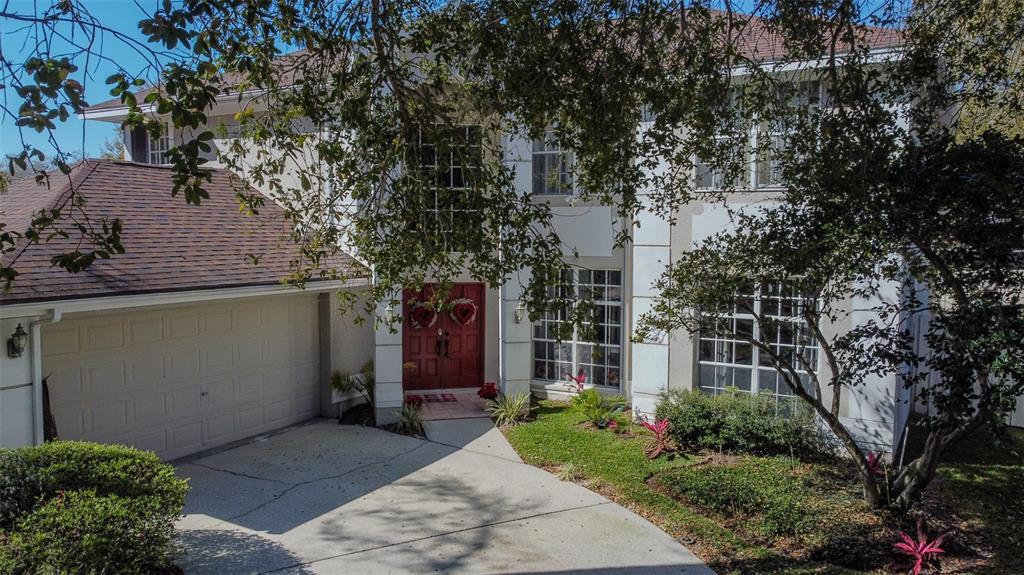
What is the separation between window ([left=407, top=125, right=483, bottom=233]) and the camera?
20.5 feet

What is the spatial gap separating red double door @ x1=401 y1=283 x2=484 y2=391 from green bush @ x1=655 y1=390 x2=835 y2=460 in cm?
528

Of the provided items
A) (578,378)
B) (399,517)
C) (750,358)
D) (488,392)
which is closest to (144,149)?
(488,392)

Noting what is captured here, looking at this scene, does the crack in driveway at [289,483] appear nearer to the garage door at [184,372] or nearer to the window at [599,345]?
the garage door at [184,372]

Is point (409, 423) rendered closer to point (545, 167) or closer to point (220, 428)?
point (220, 428)

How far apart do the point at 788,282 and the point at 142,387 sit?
8727mm

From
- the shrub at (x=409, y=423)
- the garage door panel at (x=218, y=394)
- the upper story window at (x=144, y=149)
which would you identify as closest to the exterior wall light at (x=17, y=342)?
the garage door panel at (x=218, y=394)

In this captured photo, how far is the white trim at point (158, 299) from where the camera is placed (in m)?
7.80

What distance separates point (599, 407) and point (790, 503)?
4.90 m

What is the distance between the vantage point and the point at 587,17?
7203 millimetres

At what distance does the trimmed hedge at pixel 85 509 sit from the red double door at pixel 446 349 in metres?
8.08

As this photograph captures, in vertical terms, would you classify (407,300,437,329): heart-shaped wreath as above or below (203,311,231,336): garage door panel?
below

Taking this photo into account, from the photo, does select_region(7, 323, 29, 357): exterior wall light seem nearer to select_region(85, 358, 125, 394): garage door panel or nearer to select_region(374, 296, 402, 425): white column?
select_region(85, 358, 125, 394): garage door panel

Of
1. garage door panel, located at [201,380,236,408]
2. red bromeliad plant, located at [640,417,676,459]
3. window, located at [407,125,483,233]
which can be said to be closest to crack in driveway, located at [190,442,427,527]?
garage door panel, located at [201,380,236,408]

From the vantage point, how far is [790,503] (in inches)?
340
